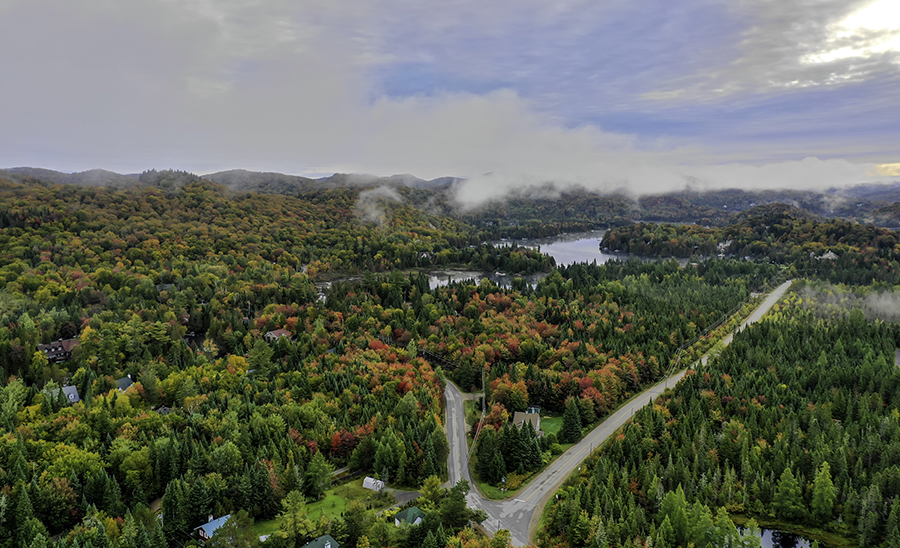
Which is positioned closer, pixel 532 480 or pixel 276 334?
pixel 532 480

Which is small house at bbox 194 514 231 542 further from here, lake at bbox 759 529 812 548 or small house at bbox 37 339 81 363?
lake at bbox 759 529 812 548

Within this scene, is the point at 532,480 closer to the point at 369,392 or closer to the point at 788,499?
the point at 369,392

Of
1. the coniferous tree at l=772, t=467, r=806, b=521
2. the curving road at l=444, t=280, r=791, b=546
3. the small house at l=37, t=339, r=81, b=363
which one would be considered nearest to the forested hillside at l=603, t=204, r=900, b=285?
the curving road at l=444, t=280, r=791, b=546

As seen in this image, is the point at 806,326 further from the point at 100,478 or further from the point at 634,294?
the point at 100,478

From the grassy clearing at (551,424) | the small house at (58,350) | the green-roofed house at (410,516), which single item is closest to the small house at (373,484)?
the green-roofed house at (410,516)

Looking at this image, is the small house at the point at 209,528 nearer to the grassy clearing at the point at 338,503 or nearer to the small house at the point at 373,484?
the grassy clearing at the point at 338,503

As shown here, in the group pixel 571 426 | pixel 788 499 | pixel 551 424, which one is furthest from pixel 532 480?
pixel 788 499
